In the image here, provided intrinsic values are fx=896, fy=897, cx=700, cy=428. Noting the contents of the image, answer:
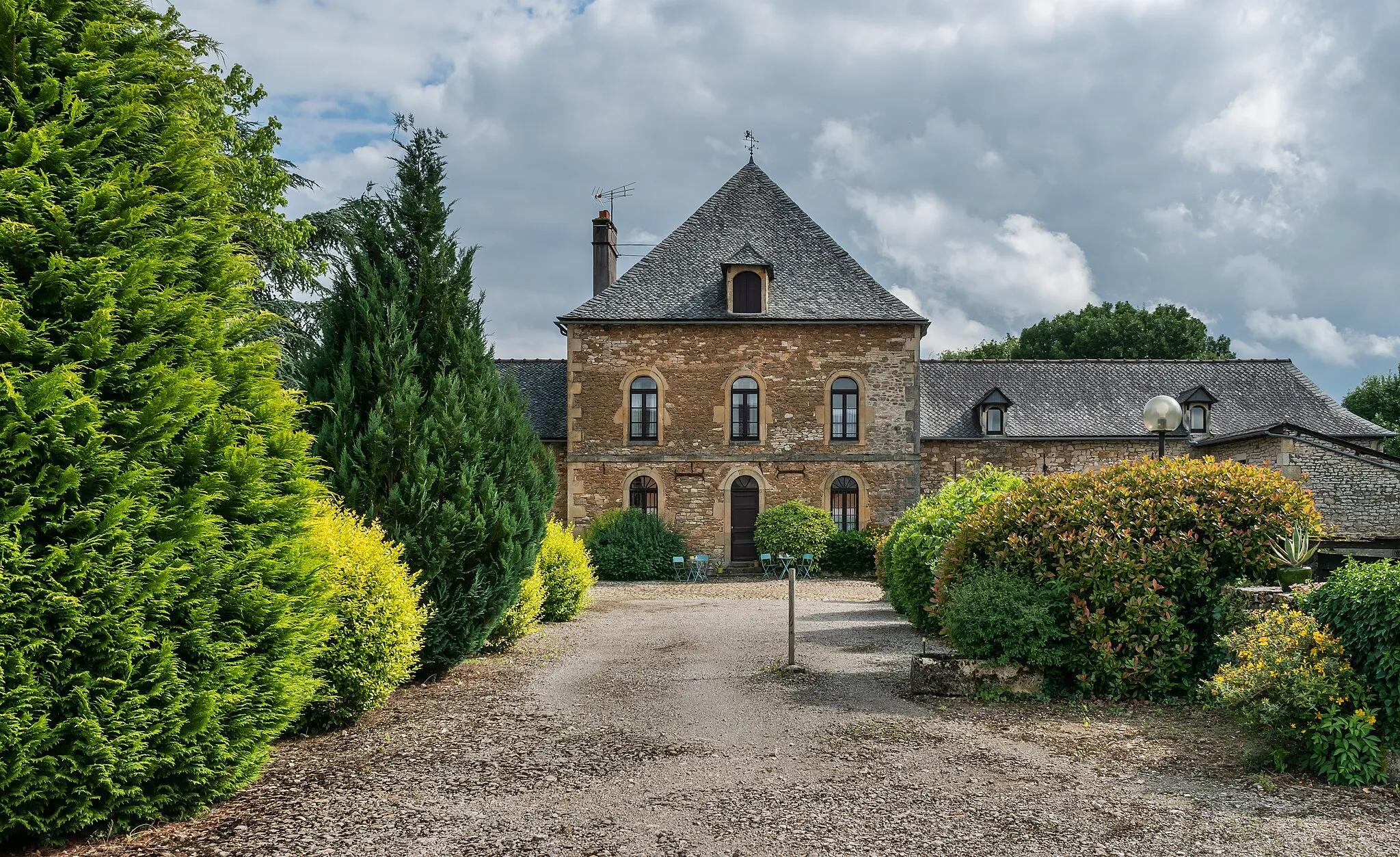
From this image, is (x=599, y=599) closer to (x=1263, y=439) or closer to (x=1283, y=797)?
(x=1283, y=797)

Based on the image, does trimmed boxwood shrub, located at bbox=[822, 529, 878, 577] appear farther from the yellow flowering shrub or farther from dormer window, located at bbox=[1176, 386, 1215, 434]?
the yellow flowering shrub

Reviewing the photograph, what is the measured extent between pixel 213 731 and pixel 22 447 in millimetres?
1725

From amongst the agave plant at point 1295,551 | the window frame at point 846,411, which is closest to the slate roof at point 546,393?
the window frame at point 846,411

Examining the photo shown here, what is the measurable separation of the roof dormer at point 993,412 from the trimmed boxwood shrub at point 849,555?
5.55 meters

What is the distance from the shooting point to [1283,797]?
16.8 ft

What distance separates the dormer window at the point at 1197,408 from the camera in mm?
26938

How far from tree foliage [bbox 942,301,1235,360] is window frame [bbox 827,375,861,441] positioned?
68.6ft

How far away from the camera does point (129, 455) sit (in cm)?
439

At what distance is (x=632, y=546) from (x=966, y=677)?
1566 centimetres

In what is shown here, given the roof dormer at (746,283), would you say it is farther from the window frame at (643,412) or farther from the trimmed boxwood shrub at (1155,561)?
the trimmed boxwood shrub at (1155,561)

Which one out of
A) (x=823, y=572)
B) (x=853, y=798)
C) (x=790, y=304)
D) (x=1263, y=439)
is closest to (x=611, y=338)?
(x=790, y=304)

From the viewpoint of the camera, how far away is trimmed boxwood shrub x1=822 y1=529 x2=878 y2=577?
23516mm


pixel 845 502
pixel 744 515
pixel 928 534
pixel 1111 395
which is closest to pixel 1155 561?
pixel 928 534

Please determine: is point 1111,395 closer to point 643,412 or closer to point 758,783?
point 643,412
